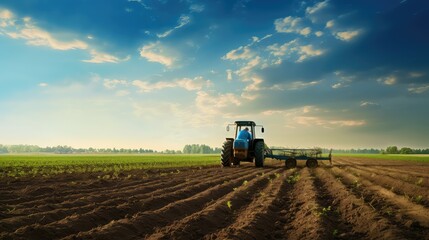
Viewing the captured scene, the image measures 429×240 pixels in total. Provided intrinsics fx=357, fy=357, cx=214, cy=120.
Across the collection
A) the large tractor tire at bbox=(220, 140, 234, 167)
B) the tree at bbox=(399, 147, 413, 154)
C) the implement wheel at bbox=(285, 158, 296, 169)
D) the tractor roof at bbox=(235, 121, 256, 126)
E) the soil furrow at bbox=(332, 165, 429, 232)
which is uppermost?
the tree at bbox=(399, 147, 413, 154)

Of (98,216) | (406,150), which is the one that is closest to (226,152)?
(98,216)

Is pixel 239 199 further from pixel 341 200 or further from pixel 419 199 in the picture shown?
pixel 419 199

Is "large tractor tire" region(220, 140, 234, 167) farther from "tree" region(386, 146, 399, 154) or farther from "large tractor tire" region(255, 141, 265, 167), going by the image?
"tree" region(386, 146, 399, 154)

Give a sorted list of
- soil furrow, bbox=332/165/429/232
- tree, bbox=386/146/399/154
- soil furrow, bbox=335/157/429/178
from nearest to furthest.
A: soil furrow, bbox=332/165/429/232 < soil furrow, bbox=335/157/429/178 < tree, bbox=386/146/399/154

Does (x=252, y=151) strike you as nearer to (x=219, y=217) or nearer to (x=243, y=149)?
(x=243, y=149)

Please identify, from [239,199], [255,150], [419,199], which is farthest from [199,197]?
[255,150]

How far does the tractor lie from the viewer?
21719mm

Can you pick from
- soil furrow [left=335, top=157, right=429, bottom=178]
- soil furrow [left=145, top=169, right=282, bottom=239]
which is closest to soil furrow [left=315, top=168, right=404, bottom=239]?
soil furrow [left=145, top=169, right=282, bottom=239]

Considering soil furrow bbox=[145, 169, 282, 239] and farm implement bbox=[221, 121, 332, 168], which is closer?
soil furrow bbox=[145, 169, 282, 239]

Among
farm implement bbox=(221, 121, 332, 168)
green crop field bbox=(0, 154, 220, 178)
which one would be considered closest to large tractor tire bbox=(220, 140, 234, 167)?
farm implement bbox=(221, 121, 332, 168)

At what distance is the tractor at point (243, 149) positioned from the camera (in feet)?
71.3

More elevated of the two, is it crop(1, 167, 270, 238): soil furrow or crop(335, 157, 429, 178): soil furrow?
crop(335, 157, 429, 178): soil furrow

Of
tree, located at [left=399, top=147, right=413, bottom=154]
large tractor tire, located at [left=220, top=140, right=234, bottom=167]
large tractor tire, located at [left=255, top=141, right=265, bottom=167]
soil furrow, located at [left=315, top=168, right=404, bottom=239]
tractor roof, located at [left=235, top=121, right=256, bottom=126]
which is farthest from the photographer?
tree, located at [left=399, top=147, right=413, bottom=154]

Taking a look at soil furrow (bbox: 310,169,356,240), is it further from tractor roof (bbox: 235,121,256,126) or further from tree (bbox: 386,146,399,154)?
tree (bbox: 386,146,399,154)
